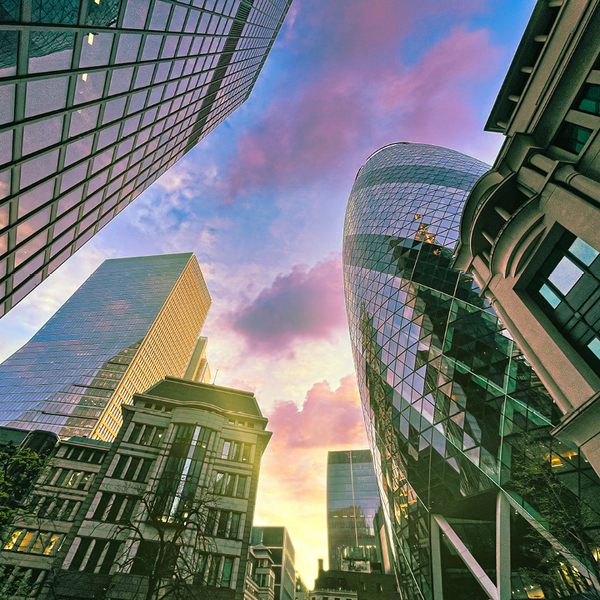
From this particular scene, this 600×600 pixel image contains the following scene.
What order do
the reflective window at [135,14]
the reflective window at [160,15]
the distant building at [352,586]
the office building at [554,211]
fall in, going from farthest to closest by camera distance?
the distant building at [352,586], the reflective window at [160,15], the reflective window at [135,14], the office building at [554,211]

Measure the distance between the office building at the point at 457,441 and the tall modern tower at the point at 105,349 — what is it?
96.1 m

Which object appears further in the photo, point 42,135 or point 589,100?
point 589,100

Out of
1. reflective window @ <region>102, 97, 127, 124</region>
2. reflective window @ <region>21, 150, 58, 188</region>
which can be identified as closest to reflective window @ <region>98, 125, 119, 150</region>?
reflective window @ <region>102, 97, 127, 124</region>

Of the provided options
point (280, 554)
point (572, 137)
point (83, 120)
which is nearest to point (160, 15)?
point (83, 120)

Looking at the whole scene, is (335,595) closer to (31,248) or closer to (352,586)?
(352,586)

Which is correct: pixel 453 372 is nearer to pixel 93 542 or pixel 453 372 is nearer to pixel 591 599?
pixel 591 599

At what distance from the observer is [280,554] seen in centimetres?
9775

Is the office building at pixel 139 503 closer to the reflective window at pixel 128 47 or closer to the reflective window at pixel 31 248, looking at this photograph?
Answer: the reflective window at pixel 31 248

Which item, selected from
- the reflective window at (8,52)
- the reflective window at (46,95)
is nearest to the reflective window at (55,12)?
the reflective window at (8,52)

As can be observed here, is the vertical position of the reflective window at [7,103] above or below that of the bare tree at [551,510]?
above

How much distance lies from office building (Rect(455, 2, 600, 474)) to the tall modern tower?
378 ft

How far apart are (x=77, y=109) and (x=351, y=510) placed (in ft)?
479

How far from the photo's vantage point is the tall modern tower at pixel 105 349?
99875 mm

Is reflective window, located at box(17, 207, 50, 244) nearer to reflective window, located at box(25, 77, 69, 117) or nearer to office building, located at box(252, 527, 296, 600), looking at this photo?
reflective window, located at box(25, 77, 69, 117)
